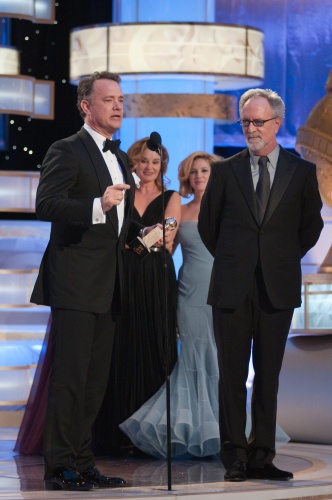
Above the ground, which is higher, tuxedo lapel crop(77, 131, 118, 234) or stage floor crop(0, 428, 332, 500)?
tuxedo lapel crop(77, 131, 118, 234)

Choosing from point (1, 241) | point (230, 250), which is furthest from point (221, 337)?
point (1, 241)

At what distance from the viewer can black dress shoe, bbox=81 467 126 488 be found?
15.5ft

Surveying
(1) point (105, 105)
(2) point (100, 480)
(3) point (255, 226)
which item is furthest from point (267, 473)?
(1) point (105, 105)

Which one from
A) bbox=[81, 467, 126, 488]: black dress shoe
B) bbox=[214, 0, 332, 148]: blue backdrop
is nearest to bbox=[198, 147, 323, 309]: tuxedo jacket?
bbox=[81, 467, 126, 488]: black dress shoe

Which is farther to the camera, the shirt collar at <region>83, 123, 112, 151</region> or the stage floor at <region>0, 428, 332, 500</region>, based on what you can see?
the shirt collar at <region>83, 123, 112, 151</region>

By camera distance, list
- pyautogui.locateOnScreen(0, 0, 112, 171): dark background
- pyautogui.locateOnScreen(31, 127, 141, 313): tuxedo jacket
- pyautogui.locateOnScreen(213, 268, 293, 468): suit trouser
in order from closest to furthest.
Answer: pyautogui.locateOnScreen(31, 127, 141, 313): tuxedo jacket
pyautogui.locateOnScreen(213, 268, 293, 468): suit trouser
pyautogui.locateOnScreen(0, 0, 112, 171): dark background

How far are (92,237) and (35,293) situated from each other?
314 millimetres

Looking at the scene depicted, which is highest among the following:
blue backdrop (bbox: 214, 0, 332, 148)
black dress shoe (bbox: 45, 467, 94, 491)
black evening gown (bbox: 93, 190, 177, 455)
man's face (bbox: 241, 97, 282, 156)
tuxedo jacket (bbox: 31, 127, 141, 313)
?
blue backdrop (bbox: 214, 0, 332, 148)

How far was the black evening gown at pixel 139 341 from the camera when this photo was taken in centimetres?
596

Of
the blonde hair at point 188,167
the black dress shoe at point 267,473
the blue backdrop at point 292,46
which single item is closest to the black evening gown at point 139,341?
the blonde hair at point 188,167

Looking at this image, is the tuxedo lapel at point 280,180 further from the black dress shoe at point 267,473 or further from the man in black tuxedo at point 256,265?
the black dress shoe at point 267,473

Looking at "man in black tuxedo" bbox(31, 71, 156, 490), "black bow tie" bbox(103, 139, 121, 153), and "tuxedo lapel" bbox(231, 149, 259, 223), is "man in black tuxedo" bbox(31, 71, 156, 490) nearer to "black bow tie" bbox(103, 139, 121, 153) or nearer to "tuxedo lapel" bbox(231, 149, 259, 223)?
"black bow tie" bbox(103, 139, 121, 153)

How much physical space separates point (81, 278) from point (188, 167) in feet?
5.40

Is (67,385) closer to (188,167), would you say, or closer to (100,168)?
(100,168)
